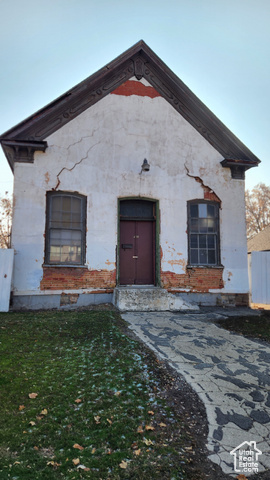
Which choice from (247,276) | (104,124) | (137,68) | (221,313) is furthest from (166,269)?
(137,68)

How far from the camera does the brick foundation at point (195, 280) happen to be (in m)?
9.76

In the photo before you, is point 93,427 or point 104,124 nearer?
point 93,427

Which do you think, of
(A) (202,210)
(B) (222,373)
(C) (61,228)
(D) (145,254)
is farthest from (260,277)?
(C) (61,228)

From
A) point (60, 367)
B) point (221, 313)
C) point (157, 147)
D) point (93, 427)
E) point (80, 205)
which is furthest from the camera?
point (157, 147)

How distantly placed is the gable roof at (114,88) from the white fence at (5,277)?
2948 millimetres

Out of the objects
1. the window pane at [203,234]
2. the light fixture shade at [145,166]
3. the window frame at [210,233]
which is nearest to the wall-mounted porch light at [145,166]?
the light fixture shade at [145,166]

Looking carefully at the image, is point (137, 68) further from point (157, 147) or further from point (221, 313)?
point (221, 313)

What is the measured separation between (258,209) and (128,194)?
35.0 meters

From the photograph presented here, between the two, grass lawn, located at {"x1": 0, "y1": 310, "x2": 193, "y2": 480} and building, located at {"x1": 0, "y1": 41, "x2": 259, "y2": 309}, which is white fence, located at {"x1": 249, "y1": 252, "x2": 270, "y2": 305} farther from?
grass lawn, located at {"x1": 0, "y1": 310, "x2": 193, "y2": 480}

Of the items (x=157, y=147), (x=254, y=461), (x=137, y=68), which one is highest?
(x=137, y=68)

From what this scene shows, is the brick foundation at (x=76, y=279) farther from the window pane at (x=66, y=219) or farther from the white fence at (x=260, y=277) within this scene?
the white fence at (x=260, y=277)

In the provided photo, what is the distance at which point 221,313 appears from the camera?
8719mm

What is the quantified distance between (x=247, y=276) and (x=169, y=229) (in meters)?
3.21

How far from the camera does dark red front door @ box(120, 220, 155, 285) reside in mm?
9883
